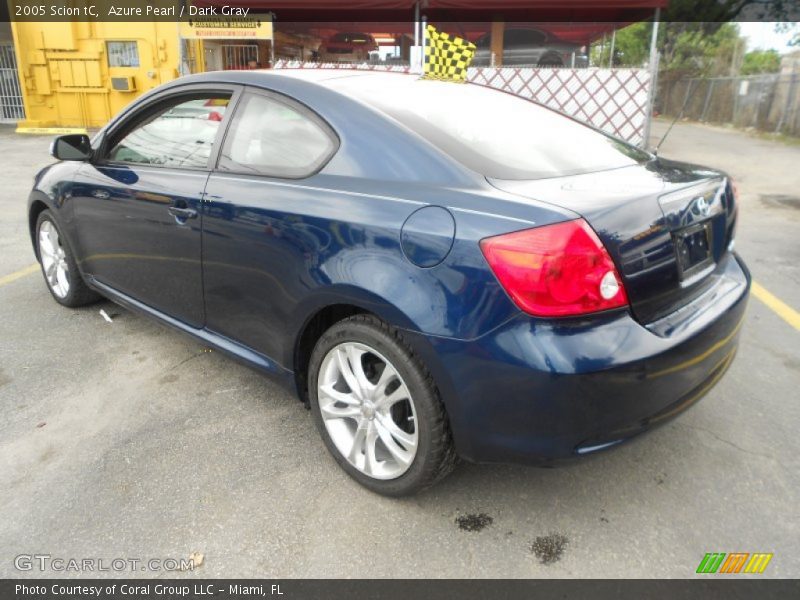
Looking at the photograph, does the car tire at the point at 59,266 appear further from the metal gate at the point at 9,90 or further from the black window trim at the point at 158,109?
the metal gate at the point at 9,90

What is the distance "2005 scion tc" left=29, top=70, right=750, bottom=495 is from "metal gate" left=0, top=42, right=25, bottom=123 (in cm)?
1826

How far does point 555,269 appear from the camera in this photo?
5.90 feet

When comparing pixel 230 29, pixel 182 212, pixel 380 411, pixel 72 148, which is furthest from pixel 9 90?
pixel 380 411

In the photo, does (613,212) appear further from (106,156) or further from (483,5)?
(483,5)

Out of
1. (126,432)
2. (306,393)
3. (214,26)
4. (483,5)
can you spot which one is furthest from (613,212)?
(214,26)

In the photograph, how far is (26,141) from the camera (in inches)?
556

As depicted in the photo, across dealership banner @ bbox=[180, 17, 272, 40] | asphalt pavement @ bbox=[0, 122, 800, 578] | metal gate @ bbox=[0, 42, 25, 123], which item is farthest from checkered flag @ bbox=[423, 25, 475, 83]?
metal gate @ bbox=[0, 42, 25, 123]

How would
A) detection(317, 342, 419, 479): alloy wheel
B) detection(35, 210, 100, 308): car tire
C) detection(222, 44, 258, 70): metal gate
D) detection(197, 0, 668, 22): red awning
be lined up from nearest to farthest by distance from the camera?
detection(317, 342, 419, 479): alloy wheel
detection(35, 210, 100, 308): car tire
detection(197, 0, 668, 22): red awning
detection(222, 44, 258, 70): metal gate

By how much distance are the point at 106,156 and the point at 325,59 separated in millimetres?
15477

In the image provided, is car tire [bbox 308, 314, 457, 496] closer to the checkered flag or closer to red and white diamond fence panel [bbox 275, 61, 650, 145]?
the checkered flag

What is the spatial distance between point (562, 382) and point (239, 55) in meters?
16.0

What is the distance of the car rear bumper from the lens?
180 centimetres
